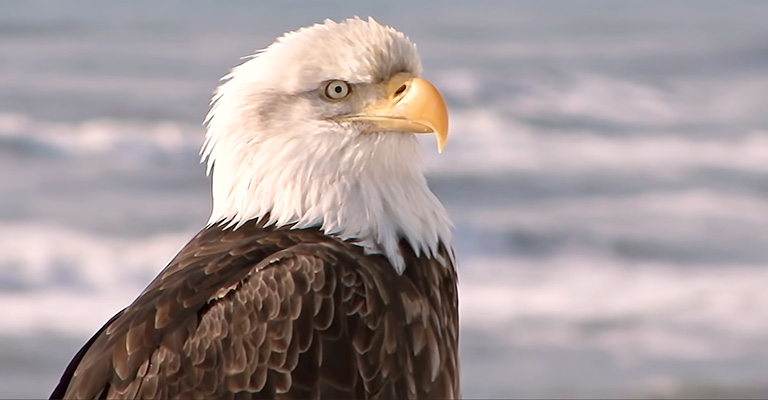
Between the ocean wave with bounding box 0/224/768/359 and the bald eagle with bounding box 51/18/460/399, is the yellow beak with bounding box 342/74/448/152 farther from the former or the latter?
the ocean wave with bounding box 0/224/768/359

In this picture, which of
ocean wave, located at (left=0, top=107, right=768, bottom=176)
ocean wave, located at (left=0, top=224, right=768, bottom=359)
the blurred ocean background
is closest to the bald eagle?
the blurred ocean background

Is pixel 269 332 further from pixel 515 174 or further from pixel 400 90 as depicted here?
pixel 515 174

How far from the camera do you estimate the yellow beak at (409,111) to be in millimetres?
3895

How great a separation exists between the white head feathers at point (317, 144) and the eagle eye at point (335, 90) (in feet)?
0.05

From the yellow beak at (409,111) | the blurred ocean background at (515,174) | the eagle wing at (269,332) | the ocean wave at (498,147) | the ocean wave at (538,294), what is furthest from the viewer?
the ocean wave at (498,147)

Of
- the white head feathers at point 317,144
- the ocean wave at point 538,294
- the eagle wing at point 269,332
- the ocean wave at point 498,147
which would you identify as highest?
the ocean wave at point 498,147

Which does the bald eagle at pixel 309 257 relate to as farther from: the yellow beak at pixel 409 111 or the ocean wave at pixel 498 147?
the ocean wave at pixel 498 147

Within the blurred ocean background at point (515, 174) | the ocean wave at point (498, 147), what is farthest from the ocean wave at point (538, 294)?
the ocean wave at point (498, 147)

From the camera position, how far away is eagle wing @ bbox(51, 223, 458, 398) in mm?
3670

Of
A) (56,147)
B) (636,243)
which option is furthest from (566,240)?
(56,147)

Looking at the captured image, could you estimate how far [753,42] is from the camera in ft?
55.5

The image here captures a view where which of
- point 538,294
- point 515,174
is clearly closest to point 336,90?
point 538,294

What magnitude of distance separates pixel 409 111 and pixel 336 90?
0.65ft

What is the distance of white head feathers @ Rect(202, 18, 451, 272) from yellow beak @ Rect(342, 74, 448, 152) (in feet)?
0.11
